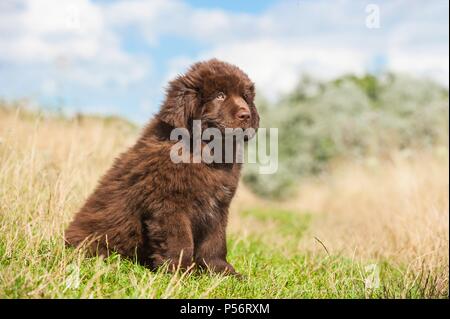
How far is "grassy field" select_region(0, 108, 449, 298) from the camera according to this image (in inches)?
150

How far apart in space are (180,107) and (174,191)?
695 mm

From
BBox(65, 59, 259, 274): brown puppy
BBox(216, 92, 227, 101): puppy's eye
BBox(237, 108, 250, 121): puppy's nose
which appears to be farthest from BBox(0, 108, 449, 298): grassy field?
BBox(216, 92, 227, 101): puppy's eye

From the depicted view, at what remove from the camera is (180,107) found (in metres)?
4.43

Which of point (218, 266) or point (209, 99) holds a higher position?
point (209, 99)

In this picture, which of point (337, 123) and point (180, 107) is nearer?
point (180, 107)

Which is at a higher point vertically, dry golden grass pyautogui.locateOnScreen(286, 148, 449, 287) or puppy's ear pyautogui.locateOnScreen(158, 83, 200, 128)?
puppy's ear pyautogui.locateOnScreen(158, 83, 200, 128)

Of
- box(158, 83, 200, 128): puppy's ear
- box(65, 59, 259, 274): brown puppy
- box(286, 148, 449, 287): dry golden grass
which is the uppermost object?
box(158, 83, 200, 128): puppy's ear

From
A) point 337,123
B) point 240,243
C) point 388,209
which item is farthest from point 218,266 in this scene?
point 337,123

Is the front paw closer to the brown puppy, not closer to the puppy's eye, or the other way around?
the brown puppy

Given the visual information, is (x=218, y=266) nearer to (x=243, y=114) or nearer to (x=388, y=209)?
(x=243, y=114)

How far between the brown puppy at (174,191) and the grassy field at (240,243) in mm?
199

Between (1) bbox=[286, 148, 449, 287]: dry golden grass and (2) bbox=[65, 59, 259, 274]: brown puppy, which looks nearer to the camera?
(2) bbox=[65, 59, 259, 274]: brown puppy

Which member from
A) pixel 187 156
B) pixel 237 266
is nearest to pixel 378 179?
pixel 237 266

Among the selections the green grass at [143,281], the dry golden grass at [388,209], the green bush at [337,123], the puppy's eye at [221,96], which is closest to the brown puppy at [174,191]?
the puppy's eye at [221,96]
